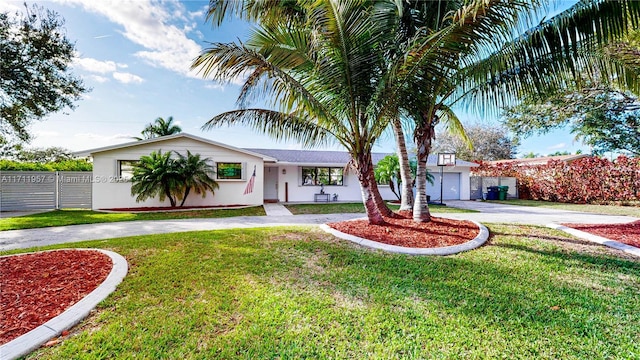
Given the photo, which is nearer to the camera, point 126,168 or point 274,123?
point 274,123

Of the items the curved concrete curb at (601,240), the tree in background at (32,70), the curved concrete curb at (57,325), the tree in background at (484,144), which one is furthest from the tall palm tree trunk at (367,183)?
the tree in background at (484,144)

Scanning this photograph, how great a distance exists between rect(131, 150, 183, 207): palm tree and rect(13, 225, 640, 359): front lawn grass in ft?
22.8

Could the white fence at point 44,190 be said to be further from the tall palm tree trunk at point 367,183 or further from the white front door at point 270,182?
the tall palm tree trunk at point 367,183

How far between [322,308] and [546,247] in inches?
219

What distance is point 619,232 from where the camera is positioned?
6.68 metres

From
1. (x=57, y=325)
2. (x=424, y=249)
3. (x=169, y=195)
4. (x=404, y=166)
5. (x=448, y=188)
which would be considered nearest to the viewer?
(x=57, y=325)

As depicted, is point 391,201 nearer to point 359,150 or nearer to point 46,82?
point 359,150

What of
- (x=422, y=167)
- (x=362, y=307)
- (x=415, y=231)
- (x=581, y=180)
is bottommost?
(x=362, y=307)

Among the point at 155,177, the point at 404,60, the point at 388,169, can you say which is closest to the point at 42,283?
the point at 404,60

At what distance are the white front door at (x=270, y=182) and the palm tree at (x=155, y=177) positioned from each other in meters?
6.03

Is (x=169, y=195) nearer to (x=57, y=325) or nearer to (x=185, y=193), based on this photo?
(x=185, y=193)

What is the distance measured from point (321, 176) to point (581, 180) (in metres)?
16.2

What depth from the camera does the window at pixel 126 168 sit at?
41.2ft

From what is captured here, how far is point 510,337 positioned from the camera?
2521 mm
